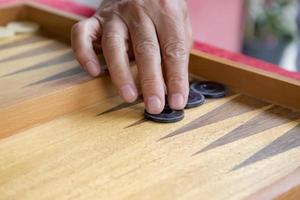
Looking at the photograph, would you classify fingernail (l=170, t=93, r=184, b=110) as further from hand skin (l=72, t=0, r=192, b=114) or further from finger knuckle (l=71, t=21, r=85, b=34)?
finger knuckle (l=71, t=21, r=85, b=34)

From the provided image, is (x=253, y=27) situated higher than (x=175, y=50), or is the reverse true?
(x=175, y=50)

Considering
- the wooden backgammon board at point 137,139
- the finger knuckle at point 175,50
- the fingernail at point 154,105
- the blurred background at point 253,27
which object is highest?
the finger knuckle at point 175,50

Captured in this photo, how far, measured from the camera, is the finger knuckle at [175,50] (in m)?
0.95

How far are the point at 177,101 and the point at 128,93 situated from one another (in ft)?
0.28

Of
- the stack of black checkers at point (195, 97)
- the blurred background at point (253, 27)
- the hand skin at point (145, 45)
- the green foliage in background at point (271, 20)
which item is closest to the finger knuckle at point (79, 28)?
the hand skin at point (145, 45)

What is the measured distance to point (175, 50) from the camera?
96 centimetres

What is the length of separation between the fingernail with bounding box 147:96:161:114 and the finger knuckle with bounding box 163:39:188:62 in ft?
0.31

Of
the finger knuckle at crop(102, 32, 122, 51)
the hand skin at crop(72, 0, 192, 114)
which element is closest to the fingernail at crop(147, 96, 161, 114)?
the hand skin at crop(72, 0, 192, 114)

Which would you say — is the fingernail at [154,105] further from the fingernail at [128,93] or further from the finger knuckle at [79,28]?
the finger knuckle at [79,28]

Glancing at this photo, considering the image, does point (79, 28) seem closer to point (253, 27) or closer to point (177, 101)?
point (177, 101)

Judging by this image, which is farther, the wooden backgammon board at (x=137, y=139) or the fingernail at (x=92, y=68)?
the fingernail at (x=92, y=68)

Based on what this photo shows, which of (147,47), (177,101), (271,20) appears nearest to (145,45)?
(147,47)

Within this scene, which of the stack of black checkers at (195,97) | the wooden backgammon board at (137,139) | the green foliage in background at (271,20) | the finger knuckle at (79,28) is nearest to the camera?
the wooden backgammon board at (137,139)

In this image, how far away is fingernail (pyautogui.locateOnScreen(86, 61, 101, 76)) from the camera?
97 centimetres
